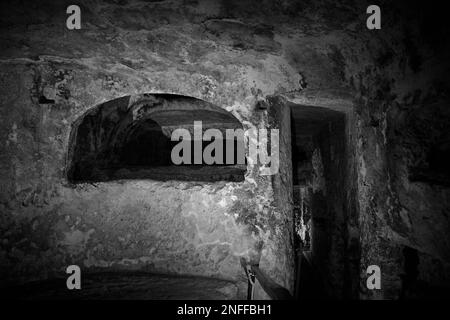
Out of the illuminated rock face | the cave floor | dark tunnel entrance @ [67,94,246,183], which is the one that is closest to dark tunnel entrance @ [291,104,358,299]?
the illuminated rock face

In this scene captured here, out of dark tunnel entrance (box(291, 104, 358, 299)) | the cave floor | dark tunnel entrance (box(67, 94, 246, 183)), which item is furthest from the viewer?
dark tunnel entrance (box(291, 104, 358, 299))

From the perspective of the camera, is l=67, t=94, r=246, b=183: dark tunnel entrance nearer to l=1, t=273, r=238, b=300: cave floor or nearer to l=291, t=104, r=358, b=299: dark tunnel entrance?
l=1, t=273, r=238, b=300: cave floor

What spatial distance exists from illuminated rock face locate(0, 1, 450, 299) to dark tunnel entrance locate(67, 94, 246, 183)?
108 millimetres

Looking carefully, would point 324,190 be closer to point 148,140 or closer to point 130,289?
point 130,289

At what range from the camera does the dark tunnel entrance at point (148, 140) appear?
7.42 feet

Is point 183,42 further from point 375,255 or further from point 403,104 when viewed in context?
point 375,255

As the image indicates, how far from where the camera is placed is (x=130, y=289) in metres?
1.77

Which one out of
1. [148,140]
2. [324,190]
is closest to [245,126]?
[324,190]

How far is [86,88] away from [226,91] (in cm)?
121

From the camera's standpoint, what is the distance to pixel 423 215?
167cm

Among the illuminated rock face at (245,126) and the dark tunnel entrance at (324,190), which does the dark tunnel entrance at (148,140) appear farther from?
the dark tunnel entrance at (324,190)

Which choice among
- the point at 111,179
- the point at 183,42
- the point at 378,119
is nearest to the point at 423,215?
the point at 378,119

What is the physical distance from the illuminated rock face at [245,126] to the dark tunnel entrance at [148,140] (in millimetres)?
108

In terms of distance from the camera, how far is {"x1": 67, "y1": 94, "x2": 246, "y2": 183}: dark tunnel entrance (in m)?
2.26
